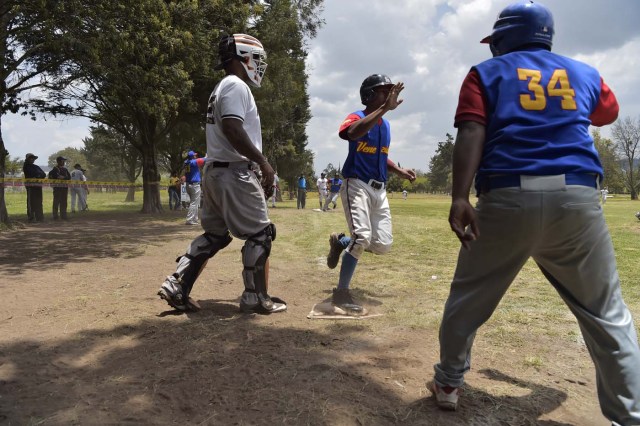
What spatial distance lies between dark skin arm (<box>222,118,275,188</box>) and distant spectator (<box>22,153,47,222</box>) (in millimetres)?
12237

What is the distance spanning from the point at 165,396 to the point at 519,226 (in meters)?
1.96

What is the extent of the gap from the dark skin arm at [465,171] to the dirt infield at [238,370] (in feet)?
3.22

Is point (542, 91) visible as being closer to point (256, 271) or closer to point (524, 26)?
point (524, 26)

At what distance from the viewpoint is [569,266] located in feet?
6.93

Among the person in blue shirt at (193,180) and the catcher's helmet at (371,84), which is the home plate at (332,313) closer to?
the catcher's helmet at (371,84)

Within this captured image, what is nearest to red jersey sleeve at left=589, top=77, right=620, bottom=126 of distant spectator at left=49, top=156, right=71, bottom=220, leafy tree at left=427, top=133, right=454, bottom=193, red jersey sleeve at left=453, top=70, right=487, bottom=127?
red jersey sleeve at left=453, top=70, right=487, bottom=127

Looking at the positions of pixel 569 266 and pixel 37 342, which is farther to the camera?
pixel 37 342

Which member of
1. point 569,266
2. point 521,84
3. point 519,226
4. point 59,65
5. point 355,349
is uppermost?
point 59,65

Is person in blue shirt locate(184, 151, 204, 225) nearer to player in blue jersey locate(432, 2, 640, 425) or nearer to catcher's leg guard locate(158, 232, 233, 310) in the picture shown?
catcher's leg guard locate(158, 232, 233, 310)

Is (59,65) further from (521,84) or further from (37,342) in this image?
(521,84)

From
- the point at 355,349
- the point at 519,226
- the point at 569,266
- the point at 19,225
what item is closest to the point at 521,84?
the point at 519,226

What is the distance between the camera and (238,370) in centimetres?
278

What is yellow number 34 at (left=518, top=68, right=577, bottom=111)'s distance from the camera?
211 centimetres

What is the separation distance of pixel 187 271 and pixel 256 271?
1.93 feet
